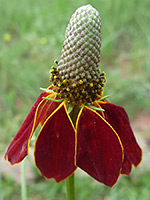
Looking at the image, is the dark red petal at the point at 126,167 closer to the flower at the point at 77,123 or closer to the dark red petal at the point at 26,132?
the flower at the point at 77,123

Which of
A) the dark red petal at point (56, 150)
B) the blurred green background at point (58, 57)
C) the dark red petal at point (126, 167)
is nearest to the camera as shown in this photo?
the dark red petal at point (56, 150)

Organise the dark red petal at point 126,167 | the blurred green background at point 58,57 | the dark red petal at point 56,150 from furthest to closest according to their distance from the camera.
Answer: the blurred green background at point 58,57 < the dark red petal at point 126,167 < the dark red petal at point 56,150

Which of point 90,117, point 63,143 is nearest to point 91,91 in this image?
point 90,117

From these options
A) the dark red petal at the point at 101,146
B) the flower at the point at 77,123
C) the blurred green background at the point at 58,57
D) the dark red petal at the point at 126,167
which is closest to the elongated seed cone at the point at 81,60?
the flower at the point at 77,123

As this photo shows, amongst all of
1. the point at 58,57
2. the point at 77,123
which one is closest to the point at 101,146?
the point at 77,123

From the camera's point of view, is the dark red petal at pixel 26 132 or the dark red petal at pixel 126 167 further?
the dark red petal at pixel 126 167

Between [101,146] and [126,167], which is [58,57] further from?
[101,146]

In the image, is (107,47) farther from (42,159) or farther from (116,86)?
(42,159)

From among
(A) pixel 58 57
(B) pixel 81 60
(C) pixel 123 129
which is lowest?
(A) pixel 58 57
